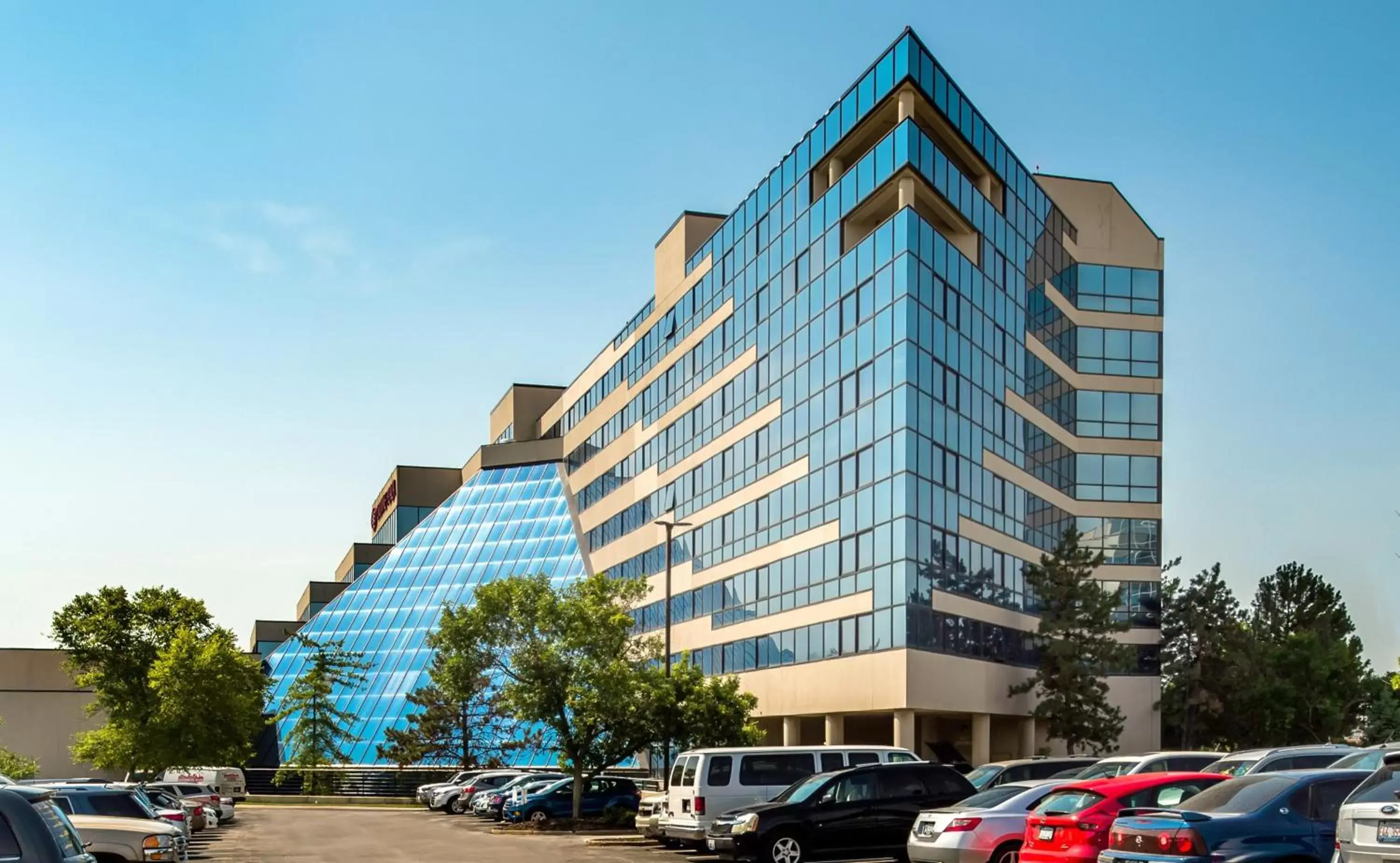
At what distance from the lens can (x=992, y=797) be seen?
762 inches

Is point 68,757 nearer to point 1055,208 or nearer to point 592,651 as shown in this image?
point 592,651

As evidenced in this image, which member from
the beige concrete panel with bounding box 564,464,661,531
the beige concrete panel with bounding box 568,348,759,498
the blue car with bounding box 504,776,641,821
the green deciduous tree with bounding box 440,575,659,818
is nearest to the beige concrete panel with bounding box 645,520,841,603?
the beige concrete panel with bounding box 564,464,661,531

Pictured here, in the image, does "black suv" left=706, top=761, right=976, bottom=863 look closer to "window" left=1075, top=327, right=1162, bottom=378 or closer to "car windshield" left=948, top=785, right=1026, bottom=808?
"car windshield" left=948, top=785, right=1026, bottom=808

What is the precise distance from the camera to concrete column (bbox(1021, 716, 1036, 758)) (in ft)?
174

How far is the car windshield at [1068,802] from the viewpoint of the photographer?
639 inches

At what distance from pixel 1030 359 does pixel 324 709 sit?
4142cm

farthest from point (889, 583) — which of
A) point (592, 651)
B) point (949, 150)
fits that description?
point (949, 150)

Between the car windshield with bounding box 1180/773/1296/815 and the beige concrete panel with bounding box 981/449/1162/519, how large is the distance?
1468 inches

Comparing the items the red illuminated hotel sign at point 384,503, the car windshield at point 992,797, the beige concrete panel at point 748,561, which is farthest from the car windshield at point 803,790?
the red illuminated hotel sign at point 384,503

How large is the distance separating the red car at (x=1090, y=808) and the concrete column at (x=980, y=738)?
3230 centimetres

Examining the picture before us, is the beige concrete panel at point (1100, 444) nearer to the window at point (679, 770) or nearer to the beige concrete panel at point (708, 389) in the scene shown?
the beige concrete panel at point (708, 389)

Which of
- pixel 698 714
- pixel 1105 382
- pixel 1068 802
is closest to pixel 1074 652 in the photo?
pixel 1105 382

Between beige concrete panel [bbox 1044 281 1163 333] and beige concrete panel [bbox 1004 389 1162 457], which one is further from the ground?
beige concrete panel [bbox 1044 281 1163 333]

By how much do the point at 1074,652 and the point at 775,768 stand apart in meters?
27.6
